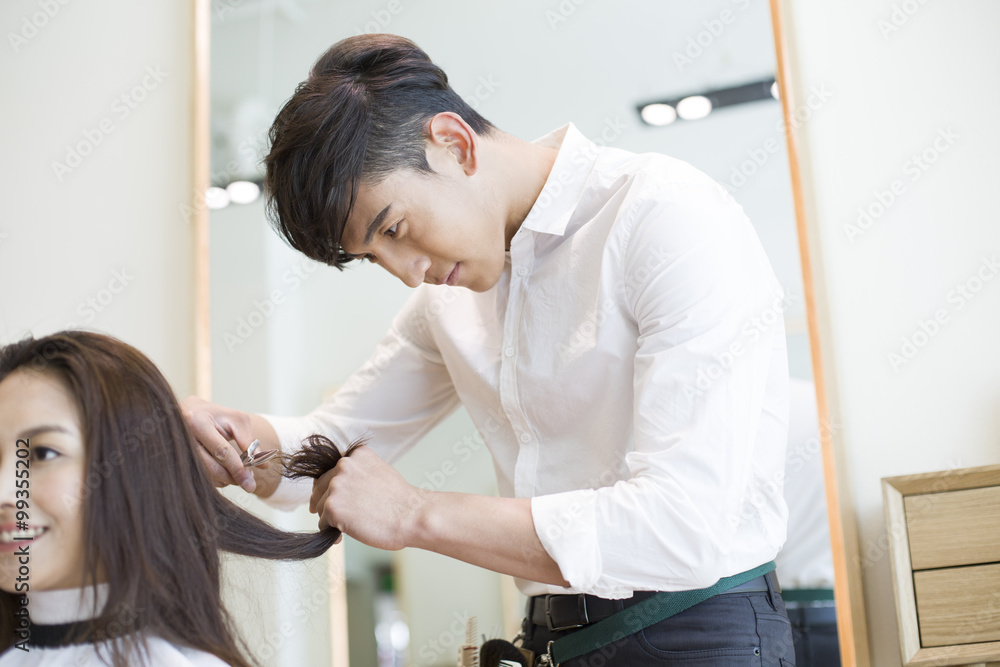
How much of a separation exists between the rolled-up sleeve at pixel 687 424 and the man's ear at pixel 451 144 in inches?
9.1

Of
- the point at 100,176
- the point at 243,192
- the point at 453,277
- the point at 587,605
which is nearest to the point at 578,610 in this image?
the point at 587,605

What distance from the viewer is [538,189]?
1208 millimetres

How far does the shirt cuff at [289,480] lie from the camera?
1.30 meters

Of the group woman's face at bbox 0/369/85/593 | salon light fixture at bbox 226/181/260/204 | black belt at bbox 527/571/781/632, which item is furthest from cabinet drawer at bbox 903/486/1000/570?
salon light fixture at bbox 226/181/260/204

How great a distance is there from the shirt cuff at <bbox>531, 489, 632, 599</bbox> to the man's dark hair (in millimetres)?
439

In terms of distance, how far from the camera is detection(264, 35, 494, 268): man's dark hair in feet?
3.40

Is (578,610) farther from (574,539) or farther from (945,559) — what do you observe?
(945,559)

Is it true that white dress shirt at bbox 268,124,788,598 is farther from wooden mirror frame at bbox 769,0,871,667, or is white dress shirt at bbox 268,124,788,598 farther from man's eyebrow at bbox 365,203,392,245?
wooden mirror frame at bbox 769,0,871,667

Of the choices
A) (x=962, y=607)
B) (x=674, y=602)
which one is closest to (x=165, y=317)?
(x=674, y=602)

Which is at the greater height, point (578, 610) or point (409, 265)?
point (409, 265)

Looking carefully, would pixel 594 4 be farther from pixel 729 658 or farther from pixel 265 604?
pixel 265 604

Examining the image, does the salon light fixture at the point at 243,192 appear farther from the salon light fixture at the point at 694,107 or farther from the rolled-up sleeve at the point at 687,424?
the rolled-up sleeve at the point at 687,424

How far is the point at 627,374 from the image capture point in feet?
3.56

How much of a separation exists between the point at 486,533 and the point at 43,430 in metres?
0.49
